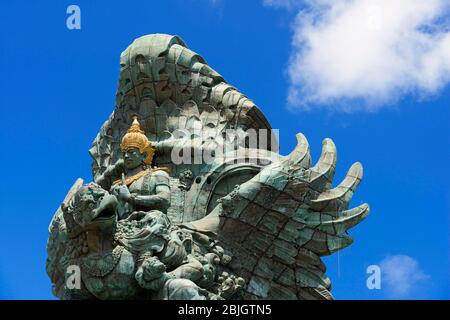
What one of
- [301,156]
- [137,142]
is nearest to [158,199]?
[137,142]

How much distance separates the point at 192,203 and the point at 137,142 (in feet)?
5.05

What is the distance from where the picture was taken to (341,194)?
21375 millimetres

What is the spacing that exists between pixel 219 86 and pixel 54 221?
14.8 ft

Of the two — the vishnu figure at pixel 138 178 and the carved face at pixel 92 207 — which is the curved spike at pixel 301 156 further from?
the carved face at pixel 92 207

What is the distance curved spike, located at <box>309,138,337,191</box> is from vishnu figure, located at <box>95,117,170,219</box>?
2.68 m

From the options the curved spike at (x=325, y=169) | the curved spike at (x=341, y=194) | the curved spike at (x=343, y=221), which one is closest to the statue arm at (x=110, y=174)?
the curved spike at (x=325, y=169)

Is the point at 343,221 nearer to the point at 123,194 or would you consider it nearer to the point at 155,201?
the point at 155,201

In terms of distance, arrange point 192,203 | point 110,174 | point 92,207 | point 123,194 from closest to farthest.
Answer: point 92,207 < point 123,194 < point 192,203 < point 110,174

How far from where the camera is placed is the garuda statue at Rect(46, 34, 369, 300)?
1909 centimetres

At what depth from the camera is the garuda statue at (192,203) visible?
19.1 metres

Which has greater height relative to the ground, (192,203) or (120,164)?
(120,164)

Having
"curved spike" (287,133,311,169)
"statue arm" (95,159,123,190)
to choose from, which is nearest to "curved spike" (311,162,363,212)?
"curved spike" (287,133,311,169)
